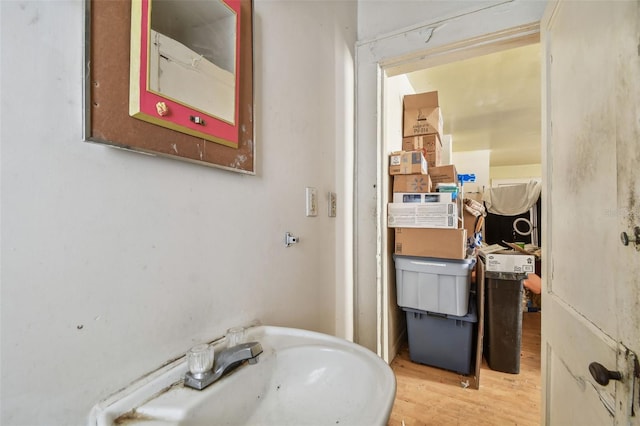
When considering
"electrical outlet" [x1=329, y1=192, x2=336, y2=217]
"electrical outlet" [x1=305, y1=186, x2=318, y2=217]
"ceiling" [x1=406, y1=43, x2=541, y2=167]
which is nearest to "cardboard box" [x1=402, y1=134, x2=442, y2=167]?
"ceiling" [x1=406, y1=43, x2=541, y2=167]

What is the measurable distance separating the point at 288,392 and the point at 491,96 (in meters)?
3.70

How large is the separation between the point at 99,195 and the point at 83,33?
29 centimetres

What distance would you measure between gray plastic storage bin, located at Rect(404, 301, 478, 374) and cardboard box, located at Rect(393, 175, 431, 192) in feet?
2.97

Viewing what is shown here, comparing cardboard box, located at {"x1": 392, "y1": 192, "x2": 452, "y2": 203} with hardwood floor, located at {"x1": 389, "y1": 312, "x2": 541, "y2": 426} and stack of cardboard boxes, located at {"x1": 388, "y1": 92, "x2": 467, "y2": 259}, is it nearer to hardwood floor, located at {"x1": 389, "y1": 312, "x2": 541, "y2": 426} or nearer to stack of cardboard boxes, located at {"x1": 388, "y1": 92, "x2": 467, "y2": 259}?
stack of cardboard boxes, located at {"x1": 388, "y1": 92, "x2": 467, "y2": 259}

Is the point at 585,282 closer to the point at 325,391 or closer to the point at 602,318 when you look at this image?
the point at 602,318

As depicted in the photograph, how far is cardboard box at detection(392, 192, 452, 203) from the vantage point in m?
1.86

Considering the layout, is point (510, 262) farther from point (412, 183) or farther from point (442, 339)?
point (412, 183)

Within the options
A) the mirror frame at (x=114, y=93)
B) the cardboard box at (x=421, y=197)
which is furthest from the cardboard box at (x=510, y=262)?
the mirror frame at (x=114, y=93)

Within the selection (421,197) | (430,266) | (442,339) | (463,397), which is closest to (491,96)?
(421,197)

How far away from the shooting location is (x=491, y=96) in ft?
10.5

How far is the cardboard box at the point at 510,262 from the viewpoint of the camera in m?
1.95

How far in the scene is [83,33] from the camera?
50cm

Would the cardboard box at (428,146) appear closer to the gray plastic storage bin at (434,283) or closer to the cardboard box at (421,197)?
the cardboard box at (421,197)

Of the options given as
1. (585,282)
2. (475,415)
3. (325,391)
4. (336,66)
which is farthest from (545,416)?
(336,66)
